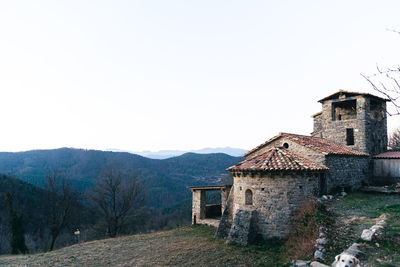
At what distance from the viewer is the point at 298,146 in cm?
1540

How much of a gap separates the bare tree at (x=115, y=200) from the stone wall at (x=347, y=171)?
1924cm

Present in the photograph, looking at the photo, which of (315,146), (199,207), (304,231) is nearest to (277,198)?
(304,231)

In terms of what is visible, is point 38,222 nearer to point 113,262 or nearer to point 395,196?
point 113,262

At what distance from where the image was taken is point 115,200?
25.9 meters

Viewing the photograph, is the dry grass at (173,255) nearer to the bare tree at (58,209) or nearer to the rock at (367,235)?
the rock at (367,235)

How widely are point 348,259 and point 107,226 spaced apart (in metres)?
24.9

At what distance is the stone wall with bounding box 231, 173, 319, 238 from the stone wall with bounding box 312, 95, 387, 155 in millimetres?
7446

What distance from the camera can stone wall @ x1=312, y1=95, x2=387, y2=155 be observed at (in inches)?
688

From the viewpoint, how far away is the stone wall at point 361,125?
57.3 feet

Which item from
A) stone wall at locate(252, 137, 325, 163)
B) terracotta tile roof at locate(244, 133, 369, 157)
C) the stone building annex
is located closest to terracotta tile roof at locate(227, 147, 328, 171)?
the stone building annex

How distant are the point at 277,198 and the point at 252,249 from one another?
261cm

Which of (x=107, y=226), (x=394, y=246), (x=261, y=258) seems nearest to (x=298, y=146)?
(x=261, y=258)

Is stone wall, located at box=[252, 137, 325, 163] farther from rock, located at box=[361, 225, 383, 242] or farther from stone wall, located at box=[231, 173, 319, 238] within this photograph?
rock, located at box=[361, 225, 383, 242]

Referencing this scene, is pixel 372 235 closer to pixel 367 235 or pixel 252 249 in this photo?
pixel 367 235
